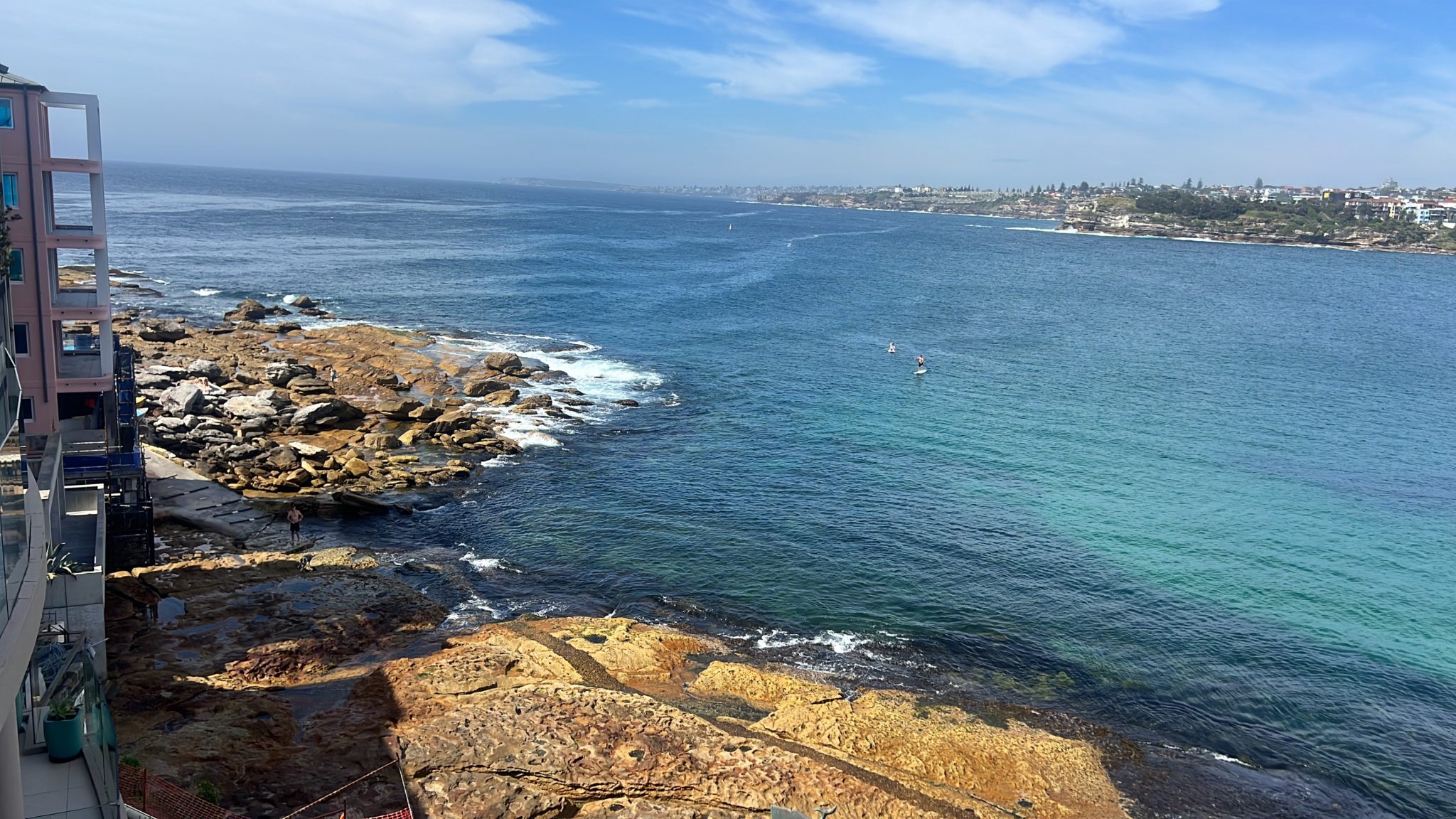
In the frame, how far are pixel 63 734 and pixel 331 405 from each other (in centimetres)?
3347

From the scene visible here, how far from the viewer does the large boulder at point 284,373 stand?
176 feet

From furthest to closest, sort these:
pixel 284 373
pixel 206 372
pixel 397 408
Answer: pixel 284 373
pixel 206 372
pixel 397 408

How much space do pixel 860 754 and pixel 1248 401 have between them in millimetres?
52170

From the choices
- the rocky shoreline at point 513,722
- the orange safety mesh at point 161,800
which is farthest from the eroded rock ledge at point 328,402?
the orange safety mesh at point 161,800

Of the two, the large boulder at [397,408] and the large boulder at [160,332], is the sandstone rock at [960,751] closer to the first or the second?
the large boulder at [397,408]

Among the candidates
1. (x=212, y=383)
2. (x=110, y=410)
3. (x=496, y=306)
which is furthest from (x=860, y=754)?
(x=496, y=306)

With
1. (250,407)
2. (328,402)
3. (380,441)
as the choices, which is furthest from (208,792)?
(250,407)

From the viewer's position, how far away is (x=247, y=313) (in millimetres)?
74062

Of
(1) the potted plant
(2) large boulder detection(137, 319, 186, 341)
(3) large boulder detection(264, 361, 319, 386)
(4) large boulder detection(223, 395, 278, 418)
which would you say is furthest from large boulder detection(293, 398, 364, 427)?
(1) the potted plant

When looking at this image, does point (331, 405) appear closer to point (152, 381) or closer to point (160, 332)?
point (152, 381)

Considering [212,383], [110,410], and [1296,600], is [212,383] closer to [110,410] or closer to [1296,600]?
[110,410]

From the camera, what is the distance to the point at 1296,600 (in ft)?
113

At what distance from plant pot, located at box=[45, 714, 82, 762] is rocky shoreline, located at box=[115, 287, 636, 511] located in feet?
72.1

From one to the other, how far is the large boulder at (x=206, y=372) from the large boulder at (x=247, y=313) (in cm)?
2143
